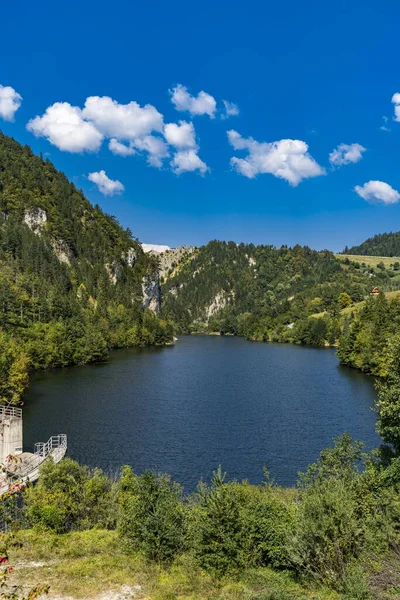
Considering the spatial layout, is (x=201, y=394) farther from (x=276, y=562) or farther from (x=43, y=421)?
(x=276, y=562)

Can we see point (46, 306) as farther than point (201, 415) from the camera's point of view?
Yes

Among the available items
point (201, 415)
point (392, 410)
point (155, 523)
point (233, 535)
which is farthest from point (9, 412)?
point (392, 410)

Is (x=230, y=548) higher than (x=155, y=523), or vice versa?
(x=155, y=523)

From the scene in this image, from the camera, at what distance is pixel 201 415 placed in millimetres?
63969

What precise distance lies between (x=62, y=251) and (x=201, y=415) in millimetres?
149837

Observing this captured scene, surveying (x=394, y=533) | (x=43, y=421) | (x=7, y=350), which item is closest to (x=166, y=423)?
(x=43, y=421)

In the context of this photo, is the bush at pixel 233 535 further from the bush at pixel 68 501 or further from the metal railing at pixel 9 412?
the metal railing at pixel 9 412

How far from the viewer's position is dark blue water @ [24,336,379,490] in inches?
1815

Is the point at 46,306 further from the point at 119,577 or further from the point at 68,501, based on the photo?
the point at 119,577

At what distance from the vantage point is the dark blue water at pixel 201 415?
4609 centimetres

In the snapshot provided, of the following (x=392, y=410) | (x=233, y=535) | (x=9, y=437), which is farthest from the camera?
(x=9, y=437)

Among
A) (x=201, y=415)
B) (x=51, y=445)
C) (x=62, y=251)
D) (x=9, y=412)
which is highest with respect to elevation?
(x=62, y=251)

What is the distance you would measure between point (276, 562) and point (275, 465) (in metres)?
26.0

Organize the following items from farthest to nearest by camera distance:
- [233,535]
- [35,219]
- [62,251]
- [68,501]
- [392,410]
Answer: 1. [62,251]
2. [35,219]
3. [392,410]
4. [68,501]
5. [233,535]
